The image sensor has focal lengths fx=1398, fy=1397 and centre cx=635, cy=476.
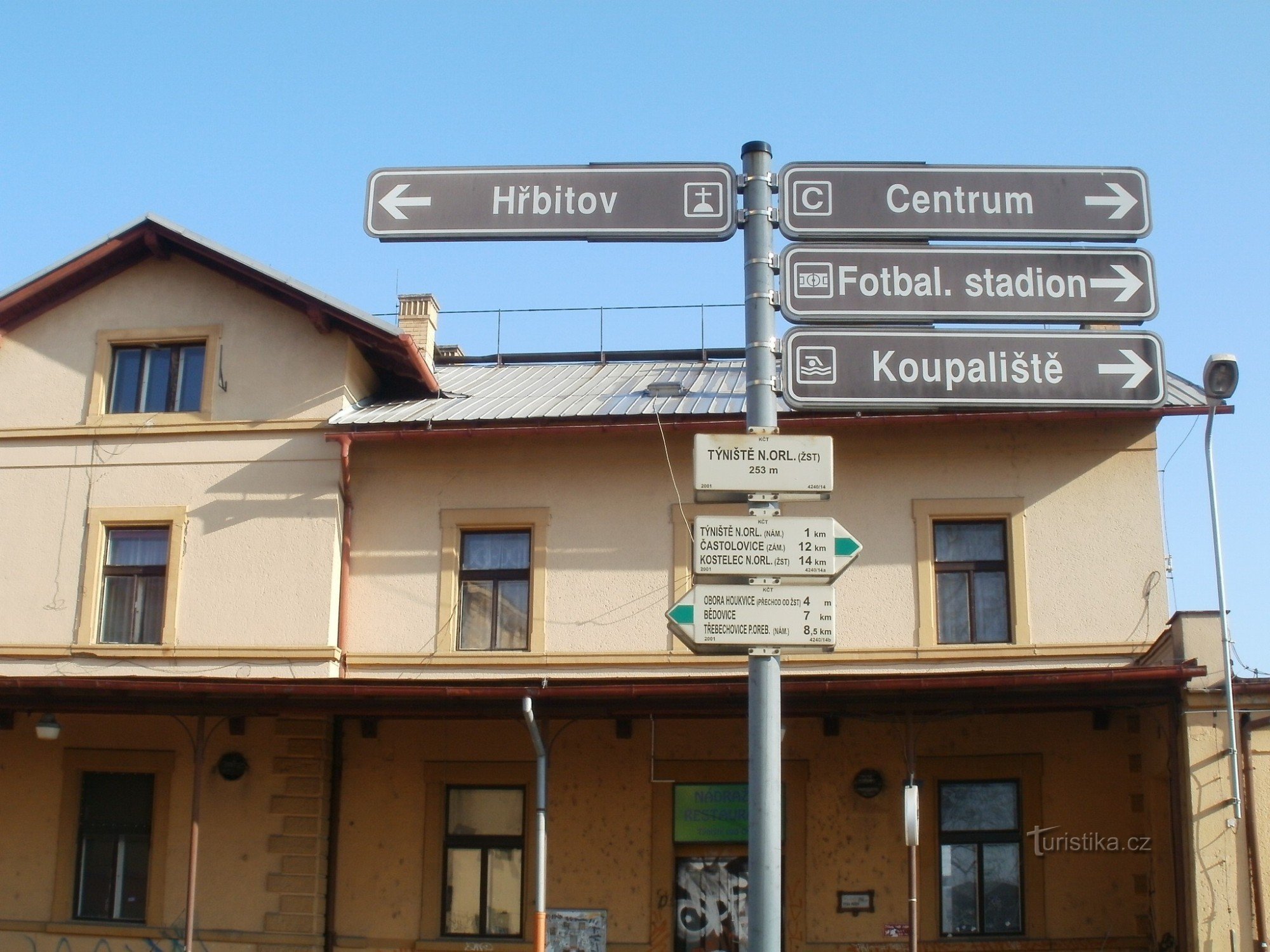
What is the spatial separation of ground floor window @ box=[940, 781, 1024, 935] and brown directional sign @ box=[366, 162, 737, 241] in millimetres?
10226

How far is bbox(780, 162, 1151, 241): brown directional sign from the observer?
633cm

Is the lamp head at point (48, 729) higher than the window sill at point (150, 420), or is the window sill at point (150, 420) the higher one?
the window sill at point (150, 420)

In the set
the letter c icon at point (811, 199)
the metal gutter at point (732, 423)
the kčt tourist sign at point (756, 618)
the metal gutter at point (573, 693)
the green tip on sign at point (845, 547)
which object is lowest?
the kčt tourist sign at point (756, 618)

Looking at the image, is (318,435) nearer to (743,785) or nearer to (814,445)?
(743,785)

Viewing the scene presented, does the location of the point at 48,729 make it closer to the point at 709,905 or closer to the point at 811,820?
the point at 709,905

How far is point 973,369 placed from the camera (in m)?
6.10

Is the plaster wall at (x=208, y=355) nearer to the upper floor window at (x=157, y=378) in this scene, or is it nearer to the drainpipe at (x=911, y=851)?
the upper floor window at (x=157, y=378)

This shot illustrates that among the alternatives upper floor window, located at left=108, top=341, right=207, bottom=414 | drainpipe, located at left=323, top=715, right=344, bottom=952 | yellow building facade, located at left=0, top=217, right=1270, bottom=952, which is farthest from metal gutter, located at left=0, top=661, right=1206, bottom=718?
upper floor window, located at left=108, top=341, right=207, bottom=414

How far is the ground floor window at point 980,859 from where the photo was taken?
Result: 47.6 ft

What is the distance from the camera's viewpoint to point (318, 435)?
16234mm

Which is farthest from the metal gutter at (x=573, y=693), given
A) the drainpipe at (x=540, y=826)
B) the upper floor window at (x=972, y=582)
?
the upper floor window at (x=972, y=582)

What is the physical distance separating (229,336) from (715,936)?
889 cm

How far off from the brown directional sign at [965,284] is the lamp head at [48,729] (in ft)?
38.3

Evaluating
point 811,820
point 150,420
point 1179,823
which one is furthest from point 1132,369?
point 150,420
